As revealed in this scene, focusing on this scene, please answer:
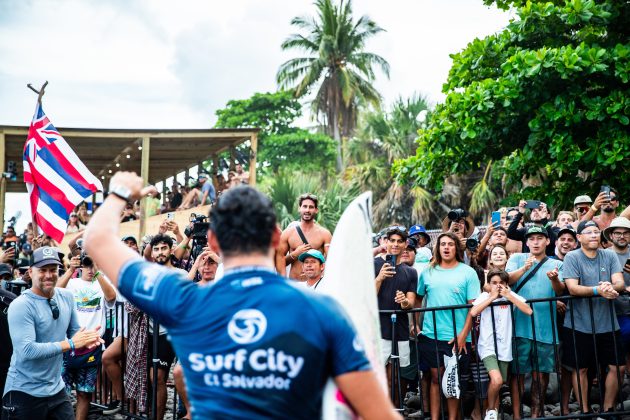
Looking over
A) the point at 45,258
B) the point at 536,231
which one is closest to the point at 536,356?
the point at 536,231

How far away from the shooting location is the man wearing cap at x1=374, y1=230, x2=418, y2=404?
6918 mm

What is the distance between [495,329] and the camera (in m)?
6.73

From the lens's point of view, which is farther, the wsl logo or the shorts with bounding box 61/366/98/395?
the shorts with bounding box 61/366/98/395

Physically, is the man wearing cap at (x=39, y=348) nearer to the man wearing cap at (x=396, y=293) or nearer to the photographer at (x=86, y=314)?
the photographer at (x=86, y=314)

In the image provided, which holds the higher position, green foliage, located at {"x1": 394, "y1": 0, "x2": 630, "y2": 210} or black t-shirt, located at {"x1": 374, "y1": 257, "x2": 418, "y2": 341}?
green foliage, located at {"x1": 394, "y1": 0, "x2": 630, "y2": 210}

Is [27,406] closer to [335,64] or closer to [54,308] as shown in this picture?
[54,308]

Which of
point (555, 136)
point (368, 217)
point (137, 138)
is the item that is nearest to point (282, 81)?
point (137, 138)

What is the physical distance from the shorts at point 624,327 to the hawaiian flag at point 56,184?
637 centimetres

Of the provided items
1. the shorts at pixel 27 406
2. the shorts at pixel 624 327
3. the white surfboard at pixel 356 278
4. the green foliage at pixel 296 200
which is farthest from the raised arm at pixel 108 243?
the green foliage at pixel 296 200

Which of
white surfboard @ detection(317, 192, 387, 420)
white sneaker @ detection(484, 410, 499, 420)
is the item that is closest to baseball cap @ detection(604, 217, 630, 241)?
white sneaker @ detection(484, 410, 499, 420)

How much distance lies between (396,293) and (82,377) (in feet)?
11.3

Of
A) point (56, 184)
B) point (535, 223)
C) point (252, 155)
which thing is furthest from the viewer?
point (252, 155)

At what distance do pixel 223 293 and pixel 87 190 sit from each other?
7929 millimetres

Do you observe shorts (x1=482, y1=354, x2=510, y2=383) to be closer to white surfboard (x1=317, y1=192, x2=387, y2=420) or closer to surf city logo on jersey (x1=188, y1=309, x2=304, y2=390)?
white surfboard (x1=317, y1=192, x2=387, y2=420)
